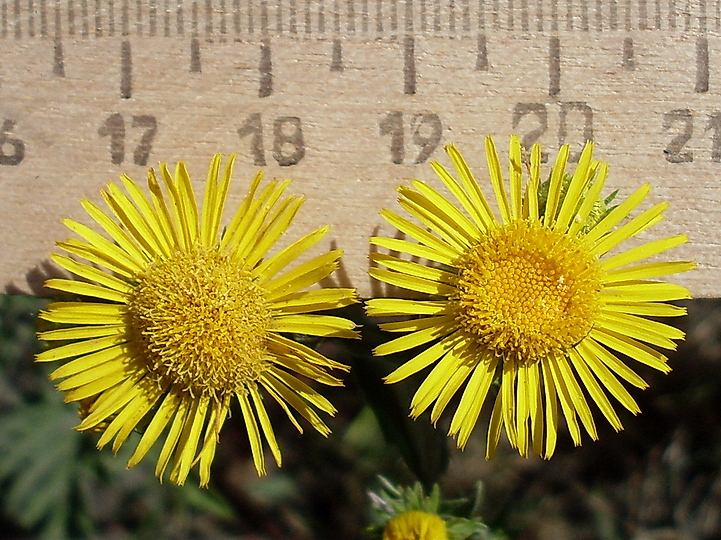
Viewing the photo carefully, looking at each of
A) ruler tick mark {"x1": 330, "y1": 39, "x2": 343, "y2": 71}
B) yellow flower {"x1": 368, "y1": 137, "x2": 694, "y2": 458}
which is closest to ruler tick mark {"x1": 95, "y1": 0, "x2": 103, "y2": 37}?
ruler tick mark {"x1": 330, "y1": 39, "x2": 343, "y2": 71}

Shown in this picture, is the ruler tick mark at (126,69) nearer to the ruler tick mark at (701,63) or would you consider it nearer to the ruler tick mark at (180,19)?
the ruler tick mark at (180,19)

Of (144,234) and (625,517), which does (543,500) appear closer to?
A: (625,517)

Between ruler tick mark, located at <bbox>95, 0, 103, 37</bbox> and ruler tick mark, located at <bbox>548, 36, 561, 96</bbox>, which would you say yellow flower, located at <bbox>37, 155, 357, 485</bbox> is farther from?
ruler tick mark, located at <bbox>548, 36, 561, 96</bbox>

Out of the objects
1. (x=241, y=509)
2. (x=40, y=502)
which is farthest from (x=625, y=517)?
(x=40, y=502)

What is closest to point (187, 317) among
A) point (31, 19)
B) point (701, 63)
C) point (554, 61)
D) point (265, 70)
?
point (265, 70)

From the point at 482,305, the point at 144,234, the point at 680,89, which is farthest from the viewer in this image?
the point at 680,89

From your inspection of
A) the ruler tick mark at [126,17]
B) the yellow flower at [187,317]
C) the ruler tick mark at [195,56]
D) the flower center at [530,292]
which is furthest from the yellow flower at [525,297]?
the ruler tick mark at [126,17]
